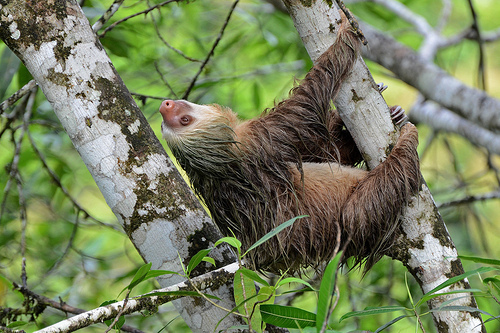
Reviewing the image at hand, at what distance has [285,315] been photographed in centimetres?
213

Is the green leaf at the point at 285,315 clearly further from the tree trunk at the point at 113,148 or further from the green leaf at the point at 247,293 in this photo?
the tree trunk at the point at 113,148

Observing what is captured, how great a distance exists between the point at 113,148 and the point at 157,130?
4785mm

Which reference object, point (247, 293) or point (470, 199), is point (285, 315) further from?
point (470, 199)

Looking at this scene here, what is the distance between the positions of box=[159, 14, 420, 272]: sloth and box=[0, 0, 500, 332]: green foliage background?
3.87ft

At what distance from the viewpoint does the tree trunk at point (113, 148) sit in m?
2.81

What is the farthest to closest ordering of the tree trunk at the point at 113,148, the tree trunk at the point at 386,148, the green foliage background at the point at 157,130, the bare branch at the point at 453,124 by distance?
the bare branch at the point at 453,124 → the green foliage background at the point at 157,130 → the tree trunk at the point at 386,148 → the tree trunk at the point at 113,148

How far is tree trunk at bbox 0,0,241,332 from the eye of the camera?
281cm

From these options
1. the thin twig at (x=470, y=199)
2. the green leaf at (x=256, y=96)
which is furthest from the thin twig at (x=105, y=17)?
the thin twig at (x=470, y=199)

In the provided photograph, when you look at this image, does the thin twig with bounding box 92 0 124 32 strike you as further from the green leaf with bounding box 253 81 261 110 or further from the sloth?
the green leaf with bounding box 253 81 261 110

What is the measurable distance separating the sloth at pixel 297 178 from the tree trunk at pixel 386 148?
0.07 m

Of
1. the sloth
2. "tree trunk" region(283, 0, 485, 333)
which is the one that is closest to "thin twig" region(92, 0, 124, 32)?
the sloth

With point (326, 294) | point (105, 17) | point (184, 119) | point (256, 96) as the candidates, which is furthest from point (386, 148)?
point (256, 96)

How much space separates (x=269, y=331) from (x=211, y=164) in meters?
1.14

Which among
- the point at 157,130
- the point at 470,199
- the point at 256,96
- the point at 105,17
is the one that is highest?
the point at 105,17
